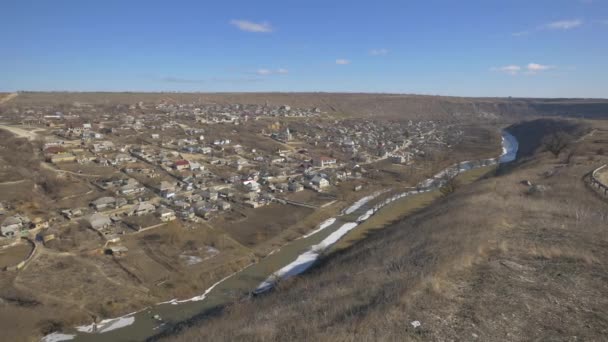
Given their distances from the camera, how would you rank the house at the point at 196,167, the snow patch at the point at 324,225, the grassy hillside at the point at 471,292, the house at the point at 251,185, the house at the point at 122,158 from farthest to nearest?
the house at the point at 196,167 < the house at the point at 122,158 < the house at the point at 251,185 < the snow patch at the point at 324,225 < the grassy hillside at the point at 471,292

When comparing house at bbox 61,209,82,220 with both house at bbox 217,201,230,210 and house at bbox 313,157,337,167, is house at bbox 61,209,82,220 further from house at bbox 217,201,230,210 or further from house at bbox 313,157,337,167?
house at bbox 313,157,337,167

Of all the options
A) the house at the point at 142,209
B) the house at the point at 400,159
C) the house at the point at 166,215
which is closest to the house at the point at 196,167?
the house at the point at 142,209

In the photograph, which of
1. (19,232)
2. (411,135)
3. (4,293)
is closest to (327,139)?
(411,135)

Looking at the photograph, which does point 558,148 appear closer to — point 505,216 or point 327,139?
point 505,216

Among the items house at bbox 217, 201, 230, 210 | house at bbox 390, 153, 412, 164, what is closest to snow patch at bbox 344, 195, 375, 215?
house at bbox 217, 201, 230, 210

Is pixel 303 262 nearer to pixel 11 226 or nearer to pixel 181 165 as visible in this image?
pixel 11 226

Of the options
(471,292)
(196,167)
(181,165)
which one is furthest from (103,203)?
(471,292)

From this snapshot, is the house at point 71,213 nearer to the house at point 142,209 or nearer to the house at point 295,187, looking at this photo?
the house at point 142,209

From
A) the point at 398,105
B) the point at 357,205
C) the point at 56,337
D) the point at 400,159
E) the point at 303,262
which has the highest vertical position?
the point at 398,105
